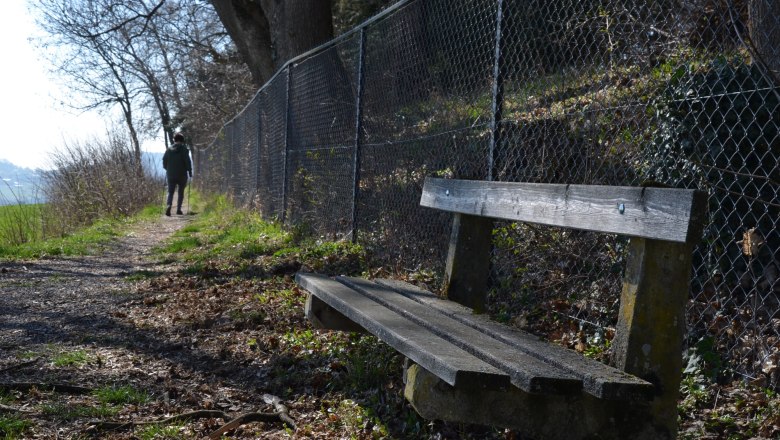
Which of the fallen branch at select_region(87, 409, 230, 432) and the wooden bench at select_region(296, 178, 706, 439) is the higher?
the wooden bench at select_region(296, 178, 706, 439)

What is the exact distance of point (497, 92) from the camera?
4.86 metres

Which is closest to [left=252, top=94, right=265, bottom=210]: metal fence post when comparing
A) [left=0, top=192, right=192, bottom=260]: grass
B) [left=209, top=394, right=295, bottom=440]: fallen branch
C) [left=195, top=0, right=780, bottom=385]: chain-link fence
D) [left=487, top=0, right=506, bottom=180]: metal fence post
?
[left=0, top=192, right=192, bottom=260]: grass

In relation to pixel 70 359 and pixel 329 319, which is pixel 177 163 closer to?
pixel 70 359

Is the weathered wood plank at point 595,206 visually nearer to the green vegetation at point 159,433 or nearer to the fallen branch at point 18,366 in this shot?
the green vegetation at point 159,433

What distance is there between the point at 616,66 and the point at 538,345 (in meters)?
1.77

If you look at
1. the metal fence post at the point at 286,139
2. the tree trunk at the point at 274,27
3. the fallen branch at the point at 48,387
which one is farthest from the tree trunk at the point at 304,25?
the fallen branch at the point at 48,387

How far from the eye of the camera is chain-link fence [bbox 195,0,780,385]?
12.2ft

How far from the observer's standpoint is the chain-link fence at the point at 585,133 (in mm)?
3719

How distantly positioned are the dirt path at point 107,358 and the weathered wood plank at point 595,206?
1.42 metres

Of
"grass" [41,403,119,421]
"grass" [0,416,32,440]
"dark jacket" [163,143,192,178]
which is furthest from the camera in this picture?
"dark jacket" [163,143,192,178]

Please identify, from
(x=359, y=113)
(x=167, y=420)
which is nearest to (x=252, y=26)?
(x=359, y=113)

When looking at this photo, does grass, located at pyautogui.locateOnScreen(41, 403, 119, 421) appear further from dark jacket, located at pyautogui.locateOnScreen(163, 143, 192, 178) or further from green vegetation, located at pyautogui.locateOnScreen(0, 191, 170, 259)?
dark jacket, located at pyautogui.locateOnScreen(163, 143, 192, 178)

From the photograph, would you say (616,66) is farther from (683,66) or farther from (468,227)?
(468,227)

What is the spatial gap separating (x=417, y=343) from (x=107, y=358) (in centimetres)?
297
